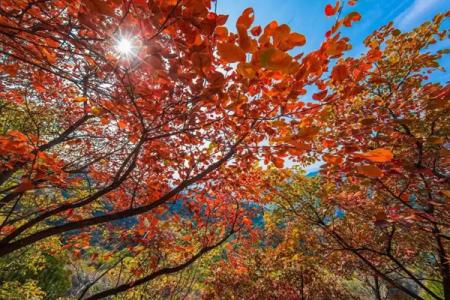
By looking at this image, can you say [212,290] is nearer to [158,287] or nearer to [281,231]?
[158,287]

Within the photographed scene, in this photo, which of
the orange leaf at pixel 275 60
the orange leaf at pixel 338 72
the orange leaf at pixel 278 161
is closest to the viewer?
the orange leaf at pixel 275 60

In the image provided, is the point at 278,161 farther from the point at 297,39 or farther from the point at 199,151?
the point at 199,151

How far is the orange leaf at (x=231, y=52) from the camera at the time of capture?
2.54ft

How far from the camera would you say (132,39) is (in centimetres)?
121

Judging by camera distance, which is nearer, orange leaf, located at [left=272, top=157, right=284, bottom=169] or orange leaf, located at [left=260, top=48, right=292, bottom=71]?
orange leaf, located at [left=260, top=48, right=292, bottom=71]

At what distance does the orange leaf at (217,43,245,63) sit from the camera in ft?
2.54

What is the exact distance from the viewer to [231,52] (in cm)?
79

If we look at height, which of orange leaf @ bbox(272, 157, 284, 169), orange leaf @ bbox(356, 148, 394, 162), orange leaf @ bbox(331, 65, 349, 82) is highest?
orange leaf @ bbox(331, 65, 349, 82)

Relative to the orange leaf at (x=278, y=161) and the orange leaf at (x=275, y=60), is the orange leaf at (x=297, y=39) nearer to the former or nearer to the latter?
the orange leaf at (x=275, y=60)

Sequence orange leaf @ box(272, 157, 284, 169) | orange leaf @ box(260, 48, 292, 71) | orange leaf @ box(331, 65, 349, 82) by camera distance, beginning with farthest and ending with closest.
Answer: orange leaf @ box(272, 157, 284, 169)
orange leaf @ box(331, 65, 349, 82)
orange leaf @ box(260, 48, 292, 71)

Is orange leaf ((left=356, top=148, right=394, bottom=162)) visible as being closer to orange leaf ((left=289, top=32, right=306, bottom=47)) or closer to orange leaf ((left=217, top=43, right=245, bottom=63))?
orange leaf ((left=289, top=32, right=306, bottom=47))

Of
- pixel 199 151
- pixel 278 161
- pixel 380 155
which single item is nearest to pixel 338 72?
pixel 380 155

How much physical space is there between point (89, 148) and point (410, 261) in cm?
957

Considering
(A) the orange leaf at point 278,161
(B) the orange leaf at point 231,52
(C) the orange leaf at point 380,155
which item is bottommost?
(C) the orange leaf at point 380,155
